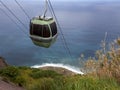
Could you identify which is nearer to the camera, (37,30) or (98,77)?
(98,77)

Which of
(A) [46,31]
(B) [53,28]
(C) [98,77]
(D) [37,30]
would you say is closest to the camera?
(C) [98,77]

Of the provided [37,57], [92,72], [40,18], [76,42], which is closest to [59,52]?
[37,57]

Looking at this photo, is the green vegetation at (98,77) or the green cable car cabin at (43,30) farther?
the green cable car cabin at (43,30)

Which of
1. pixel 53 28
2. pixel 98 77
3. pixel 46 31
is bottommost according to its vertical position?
pixel 53 28

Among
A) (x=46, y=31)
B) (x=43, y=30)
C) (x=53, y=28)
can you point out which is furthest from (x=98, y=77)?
(x=53, y=28)

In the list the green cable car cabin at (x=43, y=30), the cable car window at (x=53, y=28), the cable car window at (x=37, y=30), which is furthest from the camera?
the cable car window at (x=53, y=28)

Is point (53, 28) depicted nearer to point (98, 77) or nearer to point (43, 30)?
→ point (43, 30)

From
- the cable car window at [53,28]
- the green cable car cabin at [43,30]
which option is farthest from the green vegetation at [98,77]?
the cable car window at [53,28]

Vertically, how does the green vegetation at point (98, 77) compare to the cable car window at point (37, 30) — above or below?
above

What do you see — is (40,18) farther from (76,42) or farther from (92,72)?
(76,42)

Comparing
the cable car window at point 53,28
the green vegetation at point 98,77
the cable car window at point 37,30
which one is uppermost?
the green vegetation at point 98,77

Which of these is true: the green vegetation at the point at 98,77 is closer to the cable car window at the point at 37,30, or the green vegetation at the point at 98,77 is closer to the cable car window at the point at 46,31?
the cable car window at the point at 46,31

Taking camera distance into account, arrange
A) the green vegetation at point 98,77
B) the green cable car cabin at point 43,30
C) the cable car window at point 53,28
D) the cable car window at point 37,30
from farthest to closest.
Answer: the cable car window at point 53,28 < the cable car window at point 37,30 < the green cable car cabin at point 43,30 < the green vegetation at point 98,77
